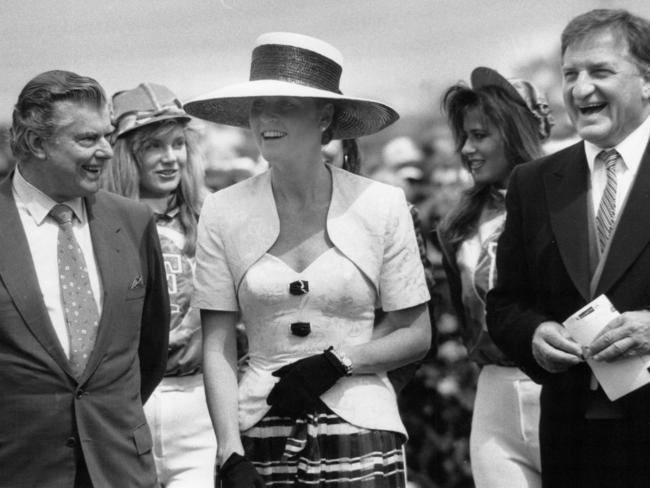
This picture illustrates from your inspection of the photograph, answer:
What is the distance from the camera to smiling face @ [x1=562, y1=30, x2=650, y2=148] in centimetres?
386

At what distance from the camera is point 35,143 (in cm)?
410

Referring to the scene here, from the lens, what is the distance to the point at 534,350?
3.90m

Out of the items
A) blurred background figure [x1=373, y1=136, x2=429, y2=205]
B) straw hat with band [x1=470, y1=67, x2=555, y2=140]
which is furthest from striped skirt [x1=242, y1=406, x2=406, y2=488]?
blurred background figure [x1=373, y1=136, x2=429, y2=205]

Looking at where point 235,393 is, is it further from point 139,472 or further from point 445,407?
point 445,407

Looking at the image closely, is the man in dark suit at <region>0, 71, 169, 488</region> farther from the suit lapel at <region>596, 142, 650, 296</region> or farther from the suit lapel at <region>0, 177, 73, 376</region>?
the suit lapel at <region>596, 142, 650, 296</region>

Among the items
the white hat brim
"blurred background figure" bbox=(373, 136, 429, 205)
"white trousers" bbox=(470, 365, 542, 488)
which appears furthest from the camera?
"blurred background figure" bbox=(373, 136, 429, 205)

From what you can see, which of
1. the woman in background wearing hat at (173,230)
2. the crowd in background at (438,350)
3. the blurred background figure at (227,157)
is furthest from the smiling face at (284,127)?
the blurred background figure at (227,157)

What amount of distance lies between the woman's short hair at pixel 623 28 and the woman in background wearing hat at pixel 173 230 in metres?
2.05

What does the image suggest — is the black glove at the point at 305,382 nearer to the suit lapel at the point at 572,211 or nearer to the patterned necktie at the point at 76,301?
the patterned necktie at the point at 76,301

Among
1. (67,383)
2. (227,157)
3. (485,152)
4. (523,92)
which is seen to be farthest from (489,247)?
(227,157)

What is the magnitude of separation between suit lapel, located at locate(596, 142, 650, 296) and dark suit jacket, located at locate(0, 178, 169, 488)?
1487mm

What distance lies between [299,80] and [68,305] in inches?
39.9

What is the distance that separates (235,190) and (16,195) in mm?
699

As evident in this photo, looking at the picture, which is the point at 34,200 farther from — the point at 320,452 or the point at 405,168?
the point at 405,168
